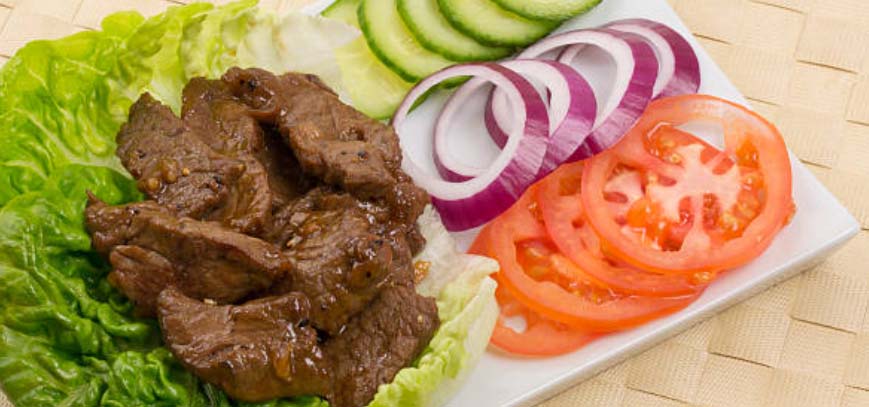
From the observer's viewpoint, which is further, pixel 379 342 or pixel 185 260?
pixel 379 342

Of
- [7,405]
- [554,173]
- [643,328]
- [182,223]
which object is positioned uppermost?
[182,223]

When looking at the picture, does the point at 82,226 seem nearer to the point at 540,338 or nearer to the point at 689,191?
the point at 540,338

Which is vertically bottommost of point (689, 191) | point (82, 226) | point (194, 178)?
point (689, 191)

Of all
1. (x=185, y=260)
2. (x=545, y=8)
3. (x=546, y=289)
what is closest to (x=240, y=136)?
(x=185, y=260)

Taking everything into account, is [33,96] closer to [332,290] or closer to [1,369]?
[1,369]

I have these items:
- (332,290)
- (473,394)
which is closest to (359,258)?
(332,290)

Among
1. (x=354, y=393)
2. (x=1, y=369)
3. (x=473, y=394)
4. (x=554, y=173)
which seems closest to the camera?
(x=1, y=369)

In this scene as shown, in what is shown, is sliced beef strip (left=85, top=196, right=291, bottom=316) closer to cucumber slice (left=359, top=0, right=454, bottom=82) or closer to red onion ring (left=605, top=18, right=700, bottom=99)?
cucumber slice (left=359, top=0, right=454, bottom=82)
